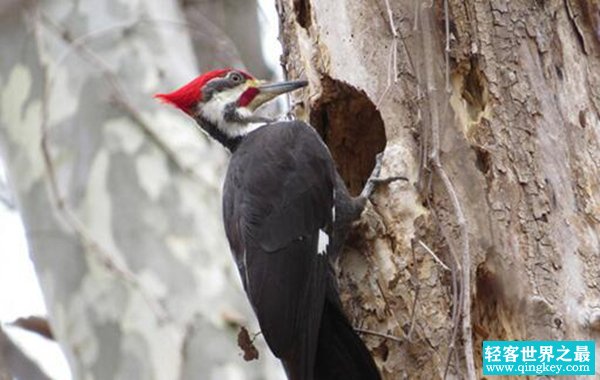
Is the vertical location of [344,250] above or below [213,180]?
below

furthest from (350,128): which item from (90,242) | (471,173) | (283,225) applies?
(90,242)

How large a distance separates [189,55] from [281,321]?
1.79m

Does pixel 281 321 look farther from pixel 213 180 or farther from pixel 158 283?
pixel 213 180

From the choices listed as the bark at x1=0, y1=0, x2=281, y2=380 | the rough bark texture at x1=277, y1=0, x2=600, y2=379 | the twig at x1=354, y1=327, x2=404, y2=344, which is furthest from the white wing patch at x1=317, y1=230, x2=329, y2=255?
the bark at x1=0, y1=0, x2=281, y2=380

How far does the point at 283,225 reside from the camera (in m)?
3.88

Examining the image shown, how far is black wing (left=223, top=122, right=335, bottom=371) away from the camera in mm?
3596

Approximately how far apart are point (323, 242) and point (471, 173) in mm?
518

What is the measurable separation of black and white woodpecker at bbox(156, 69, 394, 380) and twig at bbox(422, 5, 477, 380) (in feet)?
0.84

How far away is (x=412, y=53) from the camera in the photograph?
388 cm

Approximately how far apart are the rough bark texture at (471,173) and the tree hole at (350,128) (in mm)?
17

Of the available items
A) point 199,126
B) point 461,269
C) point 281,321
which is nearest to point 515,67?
point 461,269

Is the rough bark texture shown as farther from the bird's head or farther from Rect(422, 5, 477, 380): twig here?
the bird's head

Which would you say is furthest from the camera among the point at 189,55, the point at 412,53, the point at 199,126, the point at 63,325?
the point at 189,55

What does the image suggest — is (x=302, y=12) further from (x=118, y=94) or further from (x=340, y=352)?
(x=340, y=352)
